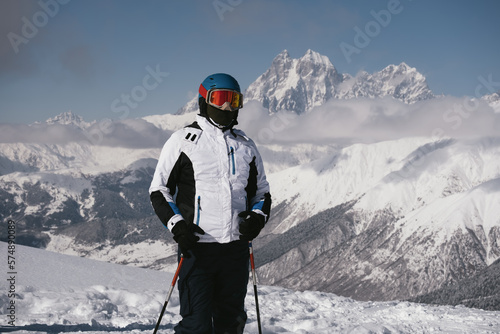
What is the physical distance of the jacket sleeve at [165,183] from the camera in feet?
21.9

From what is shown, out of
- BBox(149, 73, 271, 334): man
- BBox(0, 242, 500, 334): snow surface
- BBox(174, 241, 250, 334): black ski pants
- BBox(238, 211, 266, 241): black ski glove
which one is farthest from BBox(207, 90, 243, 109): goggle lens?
BBox(0, 242, 500, 334): snow surface

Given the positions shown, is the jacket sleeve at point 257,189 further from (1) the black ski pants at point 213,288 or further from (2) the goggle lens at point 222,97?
(2) the goggle lens at point 222,97

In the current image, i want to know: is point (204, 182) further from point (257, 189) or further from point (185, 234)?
point (257, 189)

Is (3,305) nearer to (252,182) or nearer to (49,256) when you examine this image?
(49,256)

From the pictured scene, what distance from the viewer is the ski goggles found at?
23.3ft

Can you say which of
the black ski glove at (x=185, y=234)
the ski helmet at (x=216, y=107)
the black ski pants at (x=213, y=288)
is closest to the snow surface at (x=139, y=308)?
the black ski pants at (x=213, y=288)

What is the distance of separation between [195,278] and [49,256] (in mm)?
13436

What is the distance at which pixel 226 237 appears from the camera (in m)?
6.75

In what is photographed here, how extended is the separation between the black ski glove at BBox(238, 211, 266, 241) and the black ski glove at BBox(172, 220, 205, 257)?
66 centimetres

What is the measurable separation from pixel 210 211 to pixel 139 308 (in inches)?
324

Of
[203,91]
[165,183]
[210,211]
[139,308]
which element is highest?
[203,91]

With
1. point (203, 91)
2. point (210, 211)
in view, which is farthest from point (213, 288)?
point (203, 91)

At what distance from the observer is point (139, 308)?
13570mm

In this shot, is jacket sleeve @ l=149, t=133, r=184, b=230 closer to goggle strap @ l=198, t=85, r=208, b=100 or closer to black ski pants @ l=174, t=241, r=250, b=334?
black ski pants @ l=174, t=241, r=250, b=334
